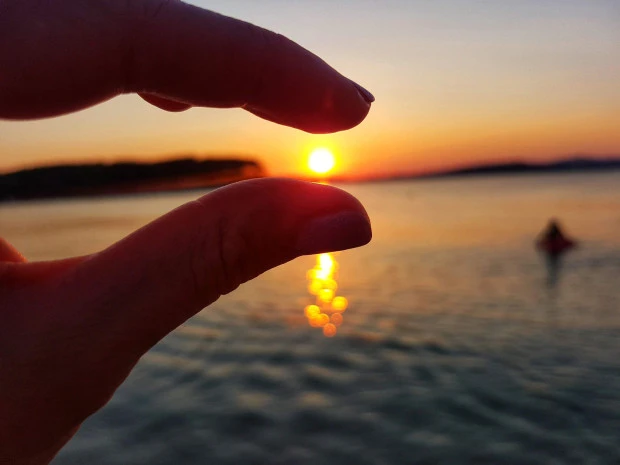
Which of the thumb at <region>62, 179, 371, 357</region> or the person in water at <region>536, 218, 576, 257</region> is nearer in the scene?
the thumb at <region>62, 179, 371, 357</region>

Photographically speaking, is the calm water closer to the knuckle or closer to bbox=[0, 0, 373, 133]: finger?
the knuckle

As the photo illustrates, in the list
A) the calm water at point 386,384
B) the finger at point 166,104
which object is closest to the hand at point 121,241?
the finger at point 166,104

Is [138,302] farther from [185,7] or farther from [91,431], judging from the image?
[91,431]

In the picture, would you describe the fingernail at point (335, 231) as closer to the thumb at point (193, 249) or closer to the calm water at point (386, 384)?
the thumb at point (193, 249)

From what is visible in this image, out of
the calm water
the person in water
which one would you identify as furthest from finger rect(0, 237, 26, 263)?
the person in water

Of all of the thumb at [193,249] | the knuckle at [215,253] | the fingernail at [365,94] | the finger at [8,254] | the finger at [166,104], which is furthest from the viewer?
the finger at [166,104]

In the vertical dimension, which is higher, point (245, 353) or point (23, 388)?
point (23, 388)

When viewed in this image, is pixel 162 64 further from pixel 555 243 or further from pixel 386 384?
pixel 555 243

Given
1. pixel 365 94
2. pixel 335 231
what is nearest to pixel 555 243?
pixel 365 94

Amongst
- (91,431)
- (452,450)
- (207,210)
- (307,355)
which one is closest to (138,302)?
(207,210)
